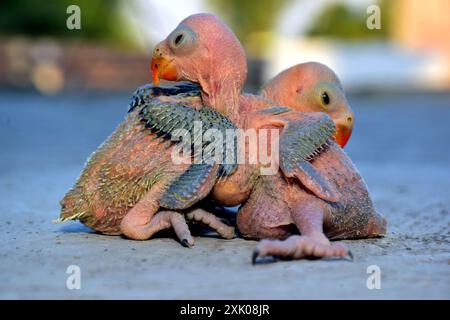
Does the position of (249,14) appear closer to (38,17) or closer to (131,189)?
(38,17)

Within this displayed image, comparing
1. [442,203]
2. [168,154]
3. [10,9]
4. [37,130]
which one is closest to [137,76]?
[10,9]

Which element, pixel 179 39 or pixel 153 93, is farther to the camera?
pixel 153 93

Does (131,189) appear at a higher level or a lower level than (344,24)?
lower

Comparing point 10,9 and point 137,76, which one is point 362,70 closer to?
point 137,76

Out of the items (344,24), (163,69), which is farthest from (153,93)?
(344,24)

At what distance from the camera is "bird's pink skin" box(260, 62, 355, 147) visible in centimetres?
502

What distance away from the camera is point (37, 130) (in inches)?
596

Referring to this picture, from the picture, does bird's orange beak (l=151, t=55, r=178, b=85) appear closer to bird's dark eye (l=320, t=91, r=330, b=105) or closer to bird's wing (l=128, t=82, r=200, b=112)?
bird's wing (l=128, t=82, r=200, b=112)

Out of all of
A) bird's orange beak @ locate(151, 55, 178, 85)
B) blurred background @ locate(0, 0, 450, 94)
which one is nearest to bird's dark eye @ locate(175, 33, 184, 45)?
bird's orange beak @ locate(151, 55, 178, 85)

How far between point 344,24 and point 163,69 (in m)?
44.1

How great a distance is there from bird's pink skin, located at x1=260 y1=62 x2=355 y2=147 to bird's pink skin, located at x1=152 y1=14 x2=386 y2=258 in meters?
0.27

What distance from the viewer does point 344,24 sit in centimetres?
4762

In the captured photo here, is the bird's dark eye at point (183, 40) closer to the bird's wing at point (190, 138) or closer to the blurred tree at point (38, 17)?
the bird's wing at point (190, 138)

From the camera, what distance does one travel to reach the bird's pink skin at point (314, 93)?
16.5ft
